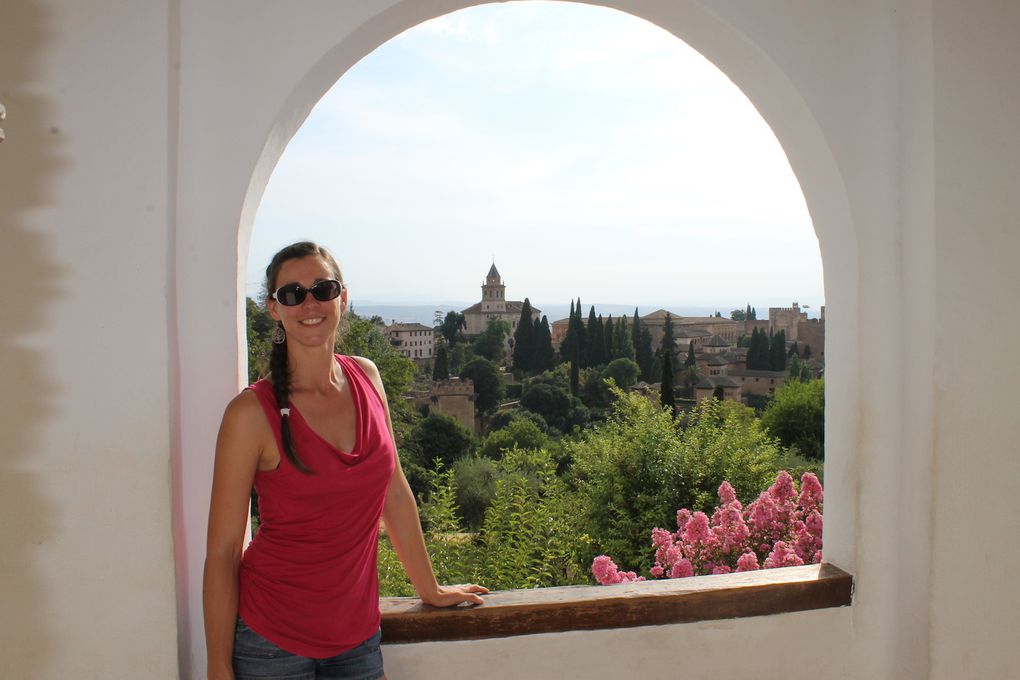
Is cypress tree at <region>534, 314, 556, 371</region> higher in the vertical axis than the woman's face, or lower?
lower

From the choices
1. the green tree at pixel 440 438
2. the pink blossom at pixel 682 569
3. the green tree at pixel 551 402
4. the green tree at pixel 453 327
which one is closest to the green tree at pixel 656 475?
the pink blossom at pixel 682 569

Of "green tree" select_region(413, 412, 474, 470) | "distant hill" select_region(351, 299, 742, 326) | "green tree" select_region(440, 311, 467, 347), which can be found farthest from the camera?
"green tree" select_region(440, 311, 467, 347)

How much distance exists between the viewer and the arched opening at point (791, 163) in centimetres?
165

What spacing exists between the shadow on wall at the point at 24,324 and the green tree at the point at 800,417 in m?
8.70

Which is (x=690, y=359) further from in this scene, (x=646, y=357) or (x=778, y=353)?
(x=778, y=353)

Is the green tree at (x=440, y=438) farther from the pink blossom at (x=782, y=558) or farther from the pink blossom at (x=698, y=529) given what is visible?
the pink blossom at (x=782, y=558)

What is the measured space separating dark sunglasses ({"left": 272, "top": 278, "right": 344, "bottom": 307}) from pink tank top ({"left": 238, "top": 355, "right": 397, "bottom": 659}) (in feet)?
0.50

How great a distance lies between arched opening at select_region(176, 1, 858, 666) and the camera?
64.9 inches

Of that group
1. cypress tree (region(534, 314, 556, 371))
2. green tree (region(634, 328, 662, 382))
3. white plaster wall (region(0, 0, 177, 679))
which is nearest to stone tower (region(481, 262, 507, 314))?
cypress tree (region(534, 314, 556, 371))

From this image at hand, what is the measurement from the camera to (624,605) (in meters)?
1.88

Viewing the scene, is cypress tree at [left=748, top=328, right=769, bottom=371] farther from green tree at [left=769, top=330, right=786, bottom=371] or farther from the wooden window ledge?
the wooden window ledge

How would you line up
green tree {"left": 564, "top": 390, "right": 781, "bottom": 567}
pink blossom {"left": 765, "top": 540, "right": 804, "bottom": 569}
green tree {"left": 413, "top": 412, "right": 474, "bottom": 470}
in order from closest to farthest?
pink blossom {"left": 765, "top": 540, "right": 804, "bottom": 569} → green tree {"left": 564, "top": 390, "right": 781, "bottom": 567} → green tree {"left": 413, "top": 412, "right": 474, "bottom": 470}

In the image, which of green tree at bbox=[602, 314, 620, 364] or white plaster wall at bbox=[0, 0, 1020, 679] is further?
green tree at bbox=[602, 314, 620, 364]

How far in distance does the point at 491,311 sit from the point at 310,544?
66.4ft
